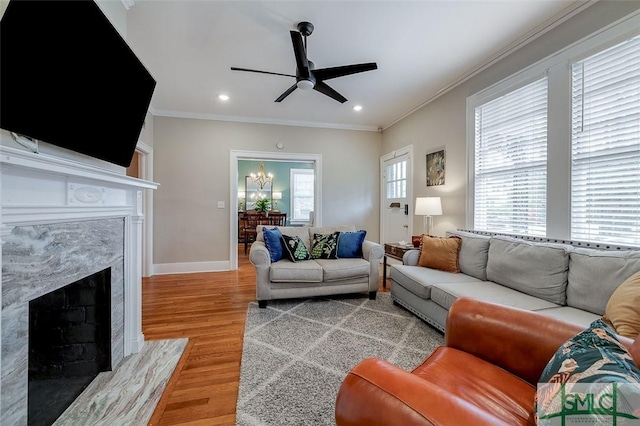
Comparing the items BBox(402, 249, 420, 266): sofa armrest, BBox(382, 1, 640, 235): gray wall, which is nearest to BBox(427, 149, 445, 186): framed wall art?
BBox(382, 1, 640, 235): gray wall

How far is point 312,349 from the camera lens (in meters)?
2.10

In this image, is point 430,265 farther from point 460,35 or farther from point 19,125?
point 19,125

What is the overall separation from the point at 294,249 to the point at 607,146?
2846 mm

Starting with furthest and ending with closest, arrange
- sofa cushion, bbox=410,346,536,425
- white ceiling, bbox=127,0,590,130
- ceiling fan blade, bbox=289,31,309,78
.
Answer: white ceiling, bbox=127,0,590,130 < ceiling fan blade, bbox=289,31,309,78 < sofa cushion, bbox=410,346,536,425

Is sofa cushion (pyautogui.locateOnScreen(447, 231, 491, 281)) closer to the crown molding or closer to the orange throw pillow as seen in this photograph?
the orange throw pillow

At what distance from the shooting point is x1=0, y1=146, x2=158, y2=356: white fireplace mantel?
106cm

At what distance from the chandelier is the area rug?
207 inches

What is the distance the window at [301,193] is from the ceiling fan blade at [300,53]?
5.79m

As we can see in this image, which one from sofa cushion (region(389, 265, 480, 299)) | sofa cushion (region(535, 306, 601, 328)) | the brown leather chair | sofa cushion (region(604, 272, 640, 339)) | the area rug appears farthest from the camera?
sofa cushion (region(389, 265, 480, 299))

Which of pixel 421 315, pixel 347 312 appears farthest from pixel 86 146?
pixel 421 315

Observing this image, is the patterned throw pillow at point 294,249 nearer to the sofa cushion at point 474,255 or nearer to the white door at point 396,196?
the sofa cushion at point 474,255

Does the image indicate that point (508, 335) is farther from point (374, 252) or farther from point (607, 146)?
point (374, 252)

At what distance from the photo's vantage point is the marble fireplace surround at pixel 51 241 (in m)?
1.06

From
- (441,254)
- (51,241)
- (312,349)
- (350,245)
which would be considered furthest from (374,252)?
(51,241)
